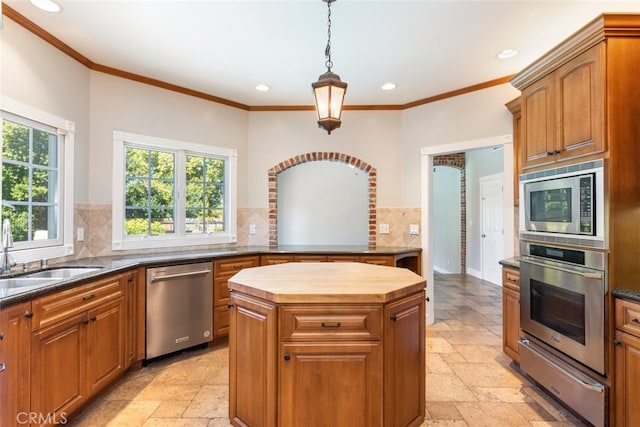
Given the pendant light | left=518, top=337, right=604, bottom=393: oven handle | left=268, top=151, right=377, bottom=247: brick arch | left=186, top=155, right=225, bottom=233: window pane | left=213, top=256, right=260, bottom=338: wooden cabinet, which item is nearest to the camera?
left=518, top=337, right=604, bottom=393: oven handle

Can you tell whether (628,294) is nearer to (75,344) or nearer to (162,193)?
(75,344)

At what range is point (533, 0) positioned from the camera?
217cm

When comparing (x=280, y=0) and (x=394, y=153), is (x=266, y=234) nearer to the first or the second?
(x=394, y=153)

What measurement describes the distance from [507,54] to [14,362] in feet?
13.5

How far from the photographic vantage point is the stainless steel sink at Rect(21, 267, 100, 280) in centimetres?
232

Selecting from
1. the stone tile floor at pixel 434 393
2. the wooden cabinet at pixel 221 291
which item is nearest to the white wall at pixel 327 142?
the wooden cabinet at pixel 221 291

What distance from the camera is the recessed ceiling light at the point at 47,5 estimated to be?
86.6 inches

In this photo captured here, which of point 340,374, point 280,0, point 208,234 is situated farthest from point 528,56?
point 208,234

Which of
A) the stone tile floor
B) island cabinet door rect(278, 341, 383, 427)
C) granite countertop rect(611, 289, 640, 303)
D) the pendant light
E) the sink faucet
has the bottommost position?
the stone tile floor

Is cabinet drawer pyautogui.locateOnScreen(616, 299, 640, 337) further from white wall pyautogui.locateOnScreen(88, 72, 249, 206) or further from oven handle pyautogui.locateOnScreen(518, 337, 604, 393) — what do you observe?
white wall pyautogui.locateOnScreen(88, 72, 249, 206)

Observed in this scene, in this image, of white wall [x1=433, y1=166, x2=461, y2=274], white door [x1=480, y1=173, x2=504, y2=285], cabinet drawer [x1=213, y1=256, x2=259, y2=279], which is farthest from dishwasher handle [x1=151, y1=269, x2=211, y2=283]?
white wall [x1=433, y1=166, x2=461, y2=274]

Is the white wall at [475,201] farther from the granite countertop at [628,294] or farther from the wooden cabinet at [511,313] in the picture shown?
the granite countertop at [628,294]

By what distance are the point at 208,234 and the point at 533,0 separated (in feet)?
12.3

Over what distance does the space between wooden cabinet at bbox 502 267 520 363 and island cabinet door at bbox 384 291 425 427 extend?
4.34 ft
